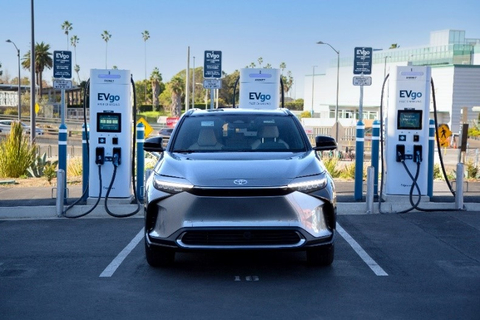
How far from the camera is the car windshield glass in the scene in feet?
26.8

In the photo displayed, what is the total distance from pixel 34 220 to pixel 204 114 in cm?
420

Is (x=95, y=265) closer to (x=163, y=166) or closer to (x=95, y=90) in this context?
(x=163, y=166)

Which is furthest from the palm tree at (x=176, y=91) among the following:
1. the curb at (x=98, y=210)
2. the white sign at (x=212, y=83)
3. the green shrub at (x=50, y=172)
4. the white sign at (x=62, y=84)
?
the curb at (x=98, y=210)

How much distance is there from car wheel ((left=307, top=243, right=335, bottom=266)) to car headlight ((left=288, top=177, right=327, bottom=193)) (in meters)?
0.71

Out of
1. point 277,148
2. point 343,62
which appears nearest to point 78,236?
point 277,148

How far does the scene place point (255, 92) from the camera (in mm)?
15898

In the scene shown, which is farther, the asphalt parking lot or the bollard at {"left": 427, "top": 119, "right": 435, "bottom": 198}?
the bollard at {"left": 427, "top": 119, "right": 435, "bottom": 198}

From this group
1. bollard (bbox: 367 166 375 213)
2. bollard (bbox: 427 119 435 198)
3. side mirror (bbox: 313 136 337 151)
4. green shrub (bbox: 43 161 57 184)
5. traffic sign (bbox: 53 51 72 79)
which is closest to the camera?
side mirror (bbox: 313 136 337 151)

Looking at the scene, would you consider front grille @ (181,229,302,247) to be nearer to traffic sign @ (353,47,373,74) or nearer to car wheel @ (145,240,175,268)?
car wheel @ (145,240,175,268)

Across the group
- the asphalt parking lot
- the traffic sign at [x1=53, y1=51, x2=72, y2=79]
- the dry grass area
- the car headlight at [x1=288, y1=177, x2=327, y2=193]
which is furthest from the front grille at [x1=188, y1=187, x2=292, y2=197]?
the traffic sign at [x1=53, y1=51, x2=72, y2=79]

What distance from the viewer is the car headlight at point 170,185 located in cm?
690

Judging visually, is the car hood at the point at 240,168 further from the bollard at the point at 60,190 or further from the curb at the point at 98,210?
the curb at the point at 98,210

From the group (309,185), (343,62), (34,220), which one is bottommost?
(34,220)

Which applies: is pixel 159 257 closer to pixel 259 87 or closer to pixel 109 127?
pixel 109 127
